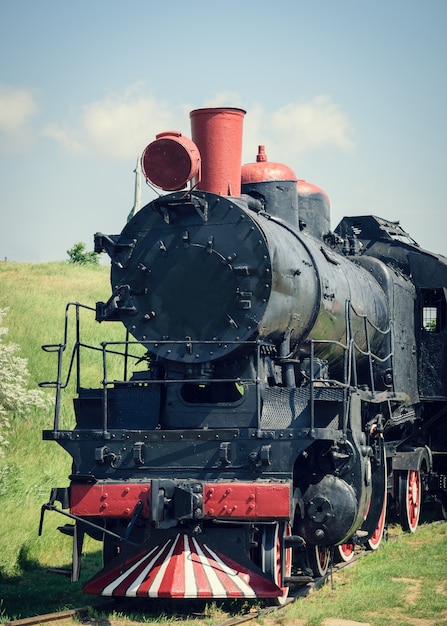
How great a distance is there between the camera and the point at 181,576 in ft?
28.0

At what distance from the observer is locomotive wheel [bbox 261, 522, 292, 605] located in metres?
8.66

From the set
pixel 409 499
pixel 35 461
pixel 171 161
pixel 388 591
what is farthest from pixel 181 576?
pixel 35 461

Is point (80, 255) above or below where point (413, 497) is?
above

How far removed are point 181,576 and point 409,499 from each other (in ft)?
19.5

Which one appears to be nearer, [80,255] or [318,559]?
[318,559]

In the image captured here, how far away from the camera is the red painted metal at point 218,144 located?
9.94 m

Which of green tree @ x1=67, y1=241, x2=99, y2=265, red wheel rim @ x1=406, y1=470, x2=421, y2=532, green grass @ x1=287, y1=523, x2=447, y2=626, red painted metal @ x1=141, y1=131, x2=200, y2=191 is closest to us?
green grass @ x1=287, y1=523, x2=447, y2=626

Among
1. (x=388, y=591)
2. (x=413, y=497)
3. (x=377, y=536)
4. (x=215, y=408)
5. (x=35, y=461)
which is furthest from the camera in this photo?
(x=35, y=461)

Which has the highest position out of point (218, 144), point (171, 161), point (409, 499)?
point (218, 144)

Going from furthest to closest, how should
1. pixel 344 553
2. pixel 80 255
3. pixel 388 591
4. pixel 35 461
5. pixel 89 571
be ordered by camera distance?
pixel 80 255 < pixel 35 461 < pixel 89 571 < pixel 344 553 < pixel 388 591

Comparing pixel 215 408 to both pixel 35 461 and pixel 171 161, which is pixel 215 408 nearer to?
pixel 171 161

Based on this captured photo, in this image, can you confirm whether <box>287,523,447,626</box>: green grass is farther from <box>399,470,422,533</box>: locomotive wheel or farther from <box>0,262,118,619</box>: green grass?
<box>0,262,118,619</box>: green grass

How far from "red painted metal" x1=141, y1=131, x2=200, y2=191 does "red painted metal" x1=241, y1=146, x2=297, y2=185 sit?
165 centimetres

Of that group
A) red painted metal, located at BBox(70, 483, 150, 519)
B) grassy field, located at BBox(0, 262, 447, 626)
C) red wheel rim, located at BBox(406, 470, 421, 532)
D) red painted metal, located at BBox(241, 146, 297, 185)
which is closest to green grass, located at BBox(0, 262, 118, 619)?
grassy field, located at BBox(0, 262, 447, 626)
